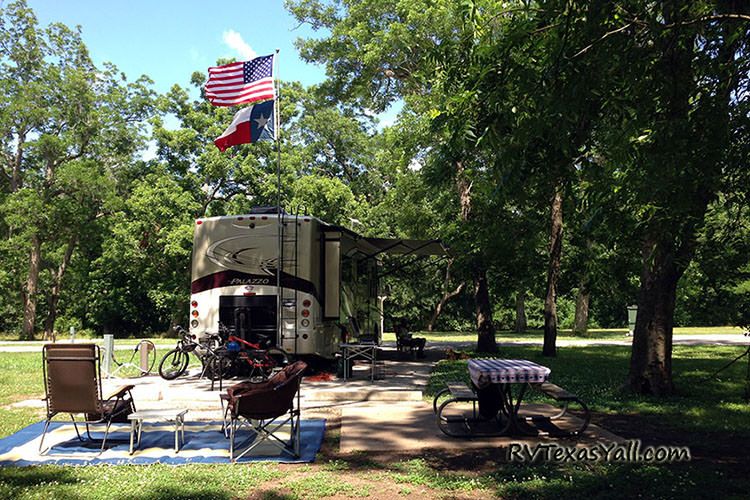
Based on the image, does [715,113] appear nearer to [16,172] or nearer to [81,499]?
[81,499]

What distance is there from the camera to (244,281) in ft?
34.9

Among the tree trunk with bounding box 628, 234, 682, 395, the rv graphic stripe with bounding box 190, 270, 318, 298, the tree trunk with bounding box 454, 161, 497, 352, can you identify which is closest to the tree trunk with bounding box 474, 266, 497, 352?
the tree trunk with bounding box 454, 161, 497, 352

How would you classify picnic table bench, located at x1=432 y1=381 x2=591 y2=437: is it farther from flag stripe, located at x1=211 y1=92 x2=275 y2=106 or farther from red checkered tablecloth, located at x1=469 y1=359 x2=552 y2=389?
flag stripe, located at x1=211 y1=92 x2=275 y2=106

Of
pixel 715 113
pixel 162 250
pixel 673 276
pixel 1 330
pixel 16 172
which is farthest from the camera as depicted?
pixel 1 330

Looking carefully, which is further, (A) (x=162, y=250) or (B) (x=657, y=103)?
(A) (x=162, y=250)

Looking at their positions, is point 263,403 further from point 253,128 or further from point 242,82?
point 242,82

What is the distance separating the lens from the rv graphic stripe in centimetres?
1050

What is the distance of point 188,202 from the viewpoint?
86.9 feet

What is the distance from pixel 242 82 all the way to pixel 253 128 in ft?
3.12

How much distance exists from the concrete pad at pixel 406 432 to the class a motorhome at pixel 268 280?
8.51 feet

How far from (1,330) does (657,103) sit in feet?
125

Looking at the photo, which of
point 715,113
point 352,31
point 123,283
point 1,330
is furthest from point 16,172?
point 715,113

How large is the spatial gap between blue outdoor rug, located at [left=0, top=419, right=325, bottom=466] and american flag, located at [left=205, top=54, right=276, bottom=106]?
6.55 meters

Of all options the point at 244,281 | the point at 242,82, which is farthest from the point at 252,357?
the point at 242,82
